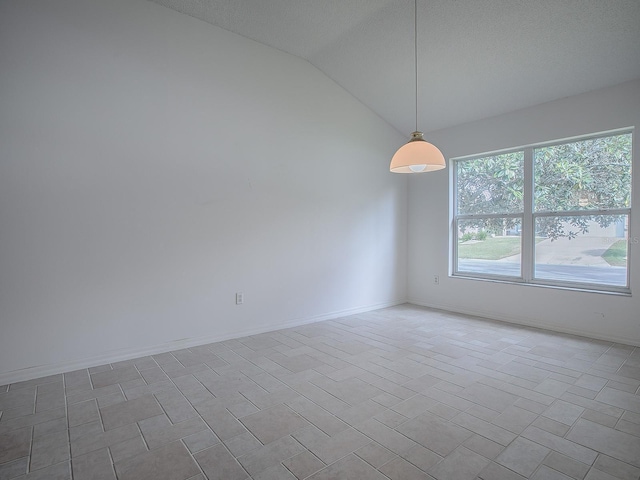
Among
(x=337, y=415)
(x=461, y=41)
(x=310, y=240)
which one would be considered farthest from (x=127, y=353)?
(x=461, y=41)

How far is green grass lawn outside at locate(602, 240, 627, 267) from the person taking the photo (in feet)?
12.5

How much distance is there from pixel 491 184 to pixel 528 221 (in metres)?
0.70

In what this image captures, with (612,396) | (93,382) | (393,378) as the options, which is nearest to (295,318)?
(393,378)

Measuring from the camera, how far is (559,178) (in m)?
4.25

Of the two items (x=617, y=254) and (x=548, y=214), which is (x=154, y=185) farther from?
(x=617, y=254)

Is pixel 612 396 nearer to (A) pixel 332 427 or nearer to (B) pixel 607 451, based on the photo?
(B) pixel 607 451

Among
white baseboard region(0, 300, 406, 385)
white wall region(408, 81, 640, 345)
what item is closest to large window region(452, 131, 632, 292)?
white wall region(408, 81, 640, 345)

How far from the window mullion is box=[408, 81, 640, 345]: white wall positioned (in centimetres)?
19

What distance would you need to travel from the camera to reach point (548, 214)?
4328mm

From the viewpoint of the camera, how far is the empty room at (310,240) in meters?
2.12

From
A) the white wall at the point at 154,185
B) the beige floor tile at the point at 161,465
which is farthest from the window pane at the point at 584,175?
the beige floor tile at the point at 161,465

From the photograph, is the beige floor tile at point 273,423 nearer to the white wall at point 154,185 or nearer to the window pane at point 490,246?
the white wall at point 154,185

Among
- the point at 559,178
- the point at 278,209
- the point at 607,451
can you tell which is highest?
the point at 559,178

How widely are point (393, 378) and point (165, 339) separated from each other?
7.10ft
